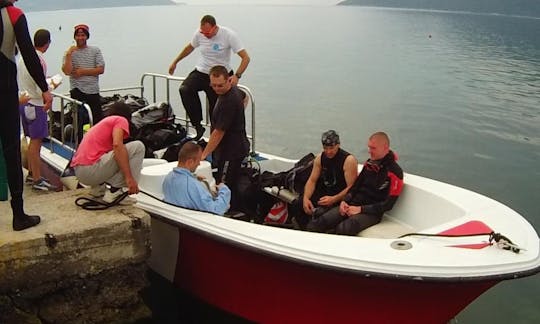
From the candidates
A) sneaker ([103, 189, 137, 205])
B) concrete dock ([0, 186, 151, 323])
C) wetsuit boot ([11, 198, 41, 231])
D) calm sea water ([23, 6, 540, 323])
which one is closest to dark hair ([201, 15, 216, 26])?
sneaker ([103, 189, 137, 205])

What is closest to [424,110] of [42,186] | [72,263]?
[42,186]

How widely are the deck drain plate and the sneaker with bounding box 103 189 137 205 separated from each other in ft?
6.44

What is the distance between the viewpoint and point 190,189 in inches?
162

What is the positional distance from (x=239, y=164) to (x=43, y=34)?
2.26 m

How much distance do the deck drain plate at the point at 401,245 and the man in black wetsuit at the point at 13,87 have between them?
2.39 meters

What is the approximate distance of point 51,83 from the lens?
5785 mm

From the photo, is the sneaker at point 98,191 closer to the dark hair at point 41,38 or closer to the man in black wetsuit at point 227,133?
the man in black wetsuit at point 227,133

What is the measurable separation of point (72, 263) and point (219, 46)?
287 centimetres

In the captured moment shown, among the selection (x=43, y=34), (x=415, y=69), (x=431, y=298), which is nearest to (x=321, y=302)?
(x=431, y=298)

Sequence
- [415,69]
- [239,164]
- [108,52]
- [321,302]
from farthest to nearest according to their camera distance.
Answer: [108,52], [415,69], [239,164], [321,302]

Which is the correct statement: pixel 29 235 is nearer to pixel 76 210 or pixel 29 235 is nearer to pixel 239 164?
pixel 76 210

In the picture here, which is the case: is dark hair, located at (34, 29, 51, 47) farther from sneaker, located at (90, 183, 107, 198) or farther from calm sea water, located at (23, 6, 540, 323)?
calm sea water, located at (23, 6, 540, 323)

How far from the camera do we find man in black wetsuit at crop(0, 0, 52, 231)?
135 inches

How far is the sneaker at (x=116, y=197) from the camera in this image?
13.7 ft
